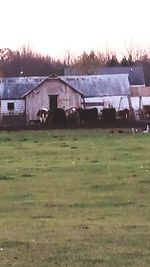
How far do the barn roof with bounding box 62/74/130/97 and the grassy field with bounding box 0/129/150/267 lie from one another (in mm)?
61423

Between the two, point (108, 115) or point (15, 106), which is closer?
point (108, 115)

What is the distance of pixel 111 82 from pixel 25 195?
74.0 metres

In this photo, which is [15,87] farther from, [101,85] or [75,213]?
[75,213]

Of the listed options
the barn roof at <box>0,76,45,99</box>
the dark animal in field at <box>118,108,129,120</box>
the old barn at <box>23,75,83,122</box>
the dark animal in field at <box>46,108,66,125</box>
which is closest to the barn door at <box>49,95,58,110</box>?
the old barn at <box>23,75,83,122</box>

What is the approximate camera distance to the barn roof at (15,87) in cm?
8575

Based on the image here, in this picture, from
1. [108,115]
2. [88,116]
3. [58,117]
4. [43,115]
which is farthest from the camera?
[43,115]

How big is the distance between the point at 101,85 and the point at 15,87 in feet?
33.3

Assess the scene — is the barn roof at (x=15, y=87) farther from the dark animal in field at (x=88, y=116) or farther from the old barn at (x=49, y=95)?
the dark animal in field at (x=88, y=116)

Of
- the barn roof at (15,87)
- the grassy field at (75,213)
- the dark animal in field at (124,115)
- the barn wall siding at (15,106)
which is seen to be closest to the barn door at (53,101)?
the barn roof at (15,87)

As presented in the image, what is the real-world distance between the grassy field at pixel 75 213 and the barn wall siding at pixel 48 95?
5697cm

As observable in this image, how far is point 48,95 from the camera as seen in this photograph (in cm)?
8494

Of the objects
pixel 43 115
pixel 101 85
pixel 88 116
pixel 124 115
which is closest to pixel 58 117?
pixel 88 116

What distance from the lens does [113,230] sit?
39.4ft

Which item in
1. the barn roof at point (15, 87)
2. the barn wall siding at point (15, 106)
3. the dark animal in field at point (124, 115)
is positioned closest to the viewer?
the dark animal in field at point (124, 115)
